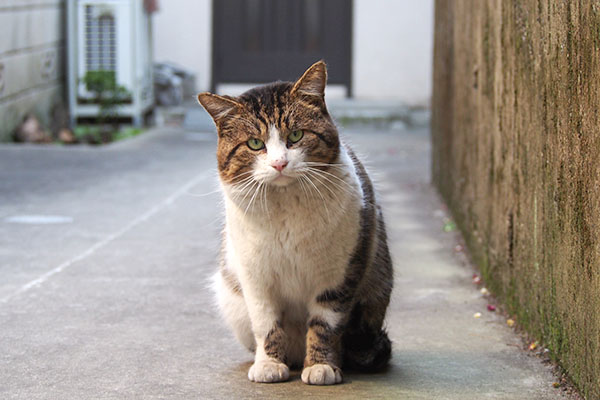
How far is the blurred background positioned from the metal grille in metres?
0.01

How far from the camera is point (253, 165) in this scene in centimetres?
324

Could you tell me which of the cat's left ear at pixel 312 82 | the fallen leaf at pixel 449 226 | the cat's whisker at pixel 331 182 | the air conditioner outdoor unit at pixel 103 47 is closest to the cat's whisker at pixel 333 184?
the cat's whisker at pixel 331 182

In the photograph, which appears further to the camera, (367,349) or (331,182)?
(367,349)

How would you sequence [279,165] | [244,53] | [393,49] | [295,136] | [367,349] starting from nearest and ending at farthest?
[279,165] → [295,136] → [367,349] → [244,53] → [393,49]

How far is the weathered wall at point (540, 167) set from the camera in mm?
3000

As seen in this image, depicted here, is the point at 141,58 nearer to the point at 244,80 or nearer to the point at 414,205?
the point at 244,80

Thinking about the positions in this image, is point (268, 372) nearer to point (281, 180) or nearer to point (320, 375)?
point (320, 375)

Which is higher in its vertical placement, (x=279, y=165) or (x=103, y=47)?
(x=103, y=47)

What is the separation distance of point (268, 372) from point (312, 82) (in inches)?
43.1

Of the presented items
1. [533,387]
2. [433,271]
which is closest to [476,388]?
[533,387]

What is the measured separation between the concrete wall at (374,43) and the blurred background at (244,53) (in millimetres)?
15

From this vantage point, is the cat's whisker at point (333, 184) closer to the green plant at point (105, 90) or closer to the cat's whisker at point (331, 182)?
the cat's whisker at point (331, 182)

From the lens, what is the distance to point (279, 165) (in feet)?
10.3

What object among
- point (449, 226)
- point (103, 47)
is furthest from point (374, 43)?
point (449, 226)
